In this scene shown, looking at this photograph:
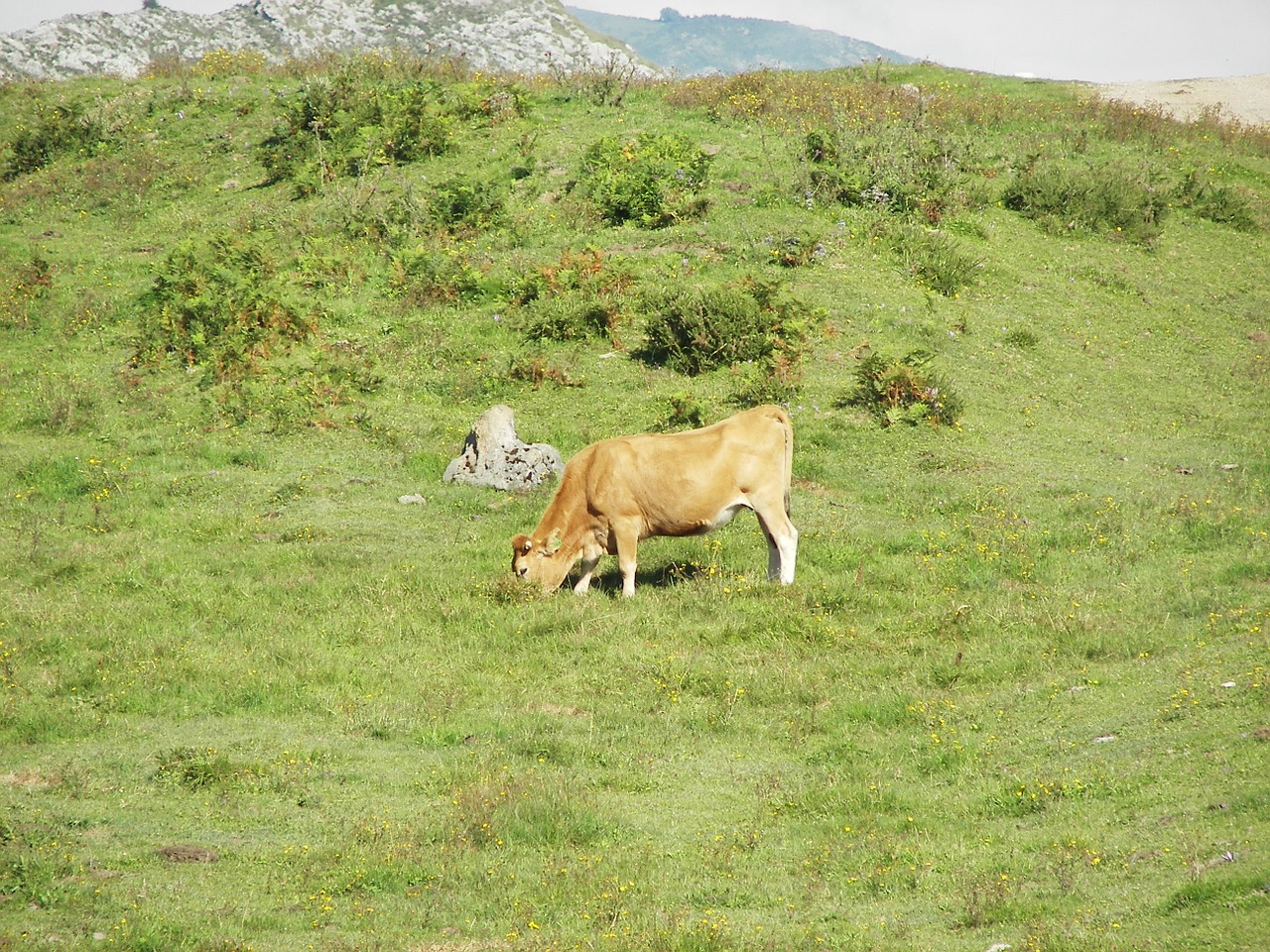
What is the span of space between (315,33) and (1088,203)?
76.8 metres

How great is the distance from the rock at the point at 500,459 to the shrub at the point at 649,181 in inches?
370

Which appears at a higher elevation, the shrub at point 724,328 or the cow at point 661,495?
the shrub at point 724,328

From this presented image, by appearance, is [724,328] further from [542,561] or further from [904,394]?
[542,561]

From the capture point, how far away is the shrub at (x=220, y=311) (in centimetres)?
2289

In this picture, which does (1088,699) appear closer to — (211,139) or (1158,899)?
(1158,899)

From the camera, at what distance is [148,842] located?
8.79m

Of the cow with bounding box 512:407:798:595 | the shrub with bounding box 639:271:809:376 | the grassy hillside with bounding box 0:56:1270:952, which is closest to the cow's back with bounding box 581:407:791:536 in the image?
the cow with bounding box 512:407:798:595

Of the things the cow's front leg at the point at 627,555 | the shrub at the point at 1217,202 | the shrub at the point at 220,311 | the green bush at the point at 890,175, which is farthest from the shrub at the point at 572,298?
the shrub at the point at 1217,202

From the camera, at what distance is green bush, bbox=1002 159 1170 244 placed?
29422 mm

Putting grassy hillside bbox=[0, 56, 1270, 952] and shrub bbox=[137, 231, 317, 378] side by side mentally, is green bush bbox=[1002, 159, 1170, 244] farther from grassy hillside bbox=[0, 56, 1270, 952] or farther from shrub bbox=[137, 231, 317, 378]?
shrub bbox=[137, 231, 317, 378]

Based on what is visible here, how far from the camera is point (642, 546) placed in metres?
16.9

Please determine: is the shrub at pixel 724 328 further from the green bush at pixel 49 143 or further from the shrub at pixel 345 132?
the green bush at pixel 49 143

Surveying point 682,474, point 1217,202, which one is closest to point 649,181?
point 682,474

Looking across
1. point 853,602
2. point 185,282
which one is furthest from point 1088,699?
point 185,282
